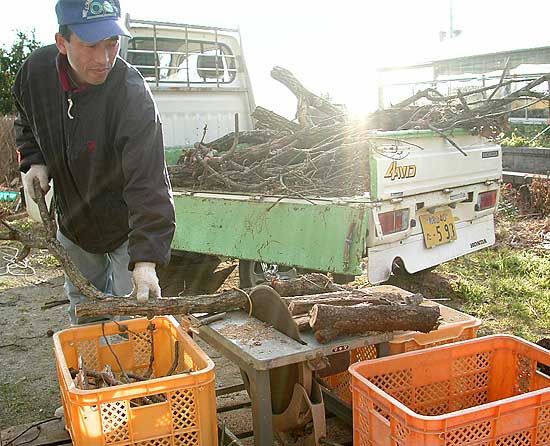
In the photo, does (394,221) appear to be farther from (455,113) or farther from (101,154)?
(101,154)

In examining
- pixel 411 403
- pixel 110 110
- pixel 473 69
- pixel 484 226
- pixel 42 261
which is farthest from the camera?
pixel 473 69

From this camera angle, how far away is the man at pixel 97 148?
95.1 inches

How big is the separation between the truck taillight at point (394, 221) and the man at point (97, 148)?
1604 millimetres

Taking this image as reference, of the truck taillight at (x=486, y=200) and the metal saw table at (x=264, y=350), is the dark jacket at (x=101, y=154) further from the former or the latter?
the truck taillight at (x=486, y=200)

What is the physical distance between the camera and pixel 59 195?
3.00 m

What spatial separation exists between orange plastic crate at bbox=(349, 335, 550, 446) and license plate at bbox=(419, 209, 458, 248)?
176cm

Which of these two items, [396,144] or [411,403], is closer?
[411,403]

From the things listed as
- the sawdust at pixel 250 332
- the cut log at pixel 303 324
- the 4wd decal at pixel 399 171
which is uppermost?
the 4wd decal at pixel 399 171

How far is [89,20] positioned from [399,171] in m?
2.18

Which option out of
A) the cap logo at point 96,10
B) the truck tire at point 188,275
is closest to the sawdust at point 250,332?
the cap logo at point 96,10

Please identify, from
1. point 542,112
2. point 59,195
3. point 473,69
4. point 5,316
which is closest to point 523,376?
point 59,195

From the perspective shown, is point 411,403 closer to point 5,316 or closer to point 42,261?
point 5,316

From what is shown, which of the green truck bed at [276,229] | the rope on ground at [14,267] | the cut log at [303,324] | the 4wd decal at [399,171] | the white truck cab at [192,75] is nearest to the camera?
the cut log at [303,324]

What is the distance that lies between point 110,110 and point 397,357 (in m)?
1.58
